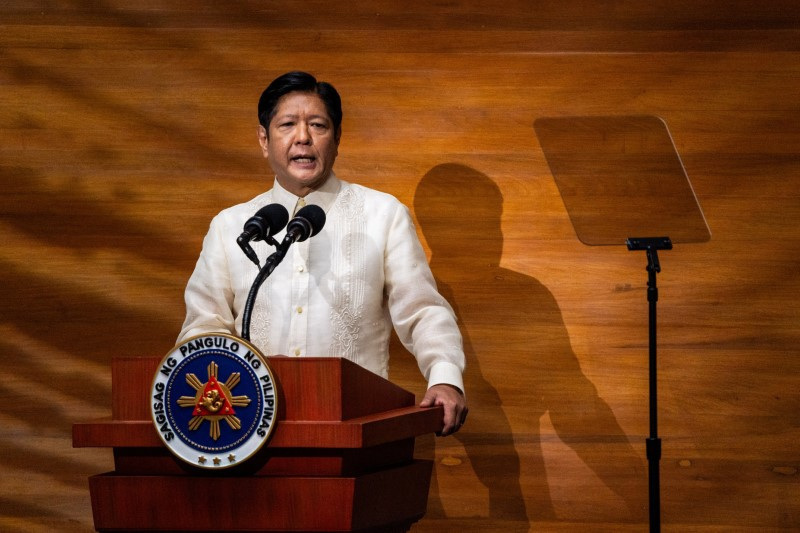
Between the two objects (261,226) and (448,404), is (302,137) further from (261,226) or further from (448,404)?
(448,404)

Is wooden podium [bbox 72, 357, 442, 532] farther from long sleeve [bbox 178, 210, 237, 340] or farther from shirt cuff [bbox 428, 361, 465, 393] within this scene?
long sleeve [bbox 178, 210, 237, 340]

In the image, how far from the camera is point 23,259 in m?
3.67

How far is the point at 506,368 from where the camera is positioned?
3.59 m

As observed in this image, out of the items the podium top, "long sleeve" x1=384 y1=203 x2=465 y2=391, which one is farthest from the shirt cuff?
the podium top

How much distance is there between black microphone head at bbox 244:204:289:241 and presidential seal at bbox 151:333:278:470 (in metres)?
0.28

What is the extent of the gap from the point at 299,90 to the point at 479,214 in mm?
974

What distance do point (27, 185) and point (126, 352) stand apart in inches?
28.4

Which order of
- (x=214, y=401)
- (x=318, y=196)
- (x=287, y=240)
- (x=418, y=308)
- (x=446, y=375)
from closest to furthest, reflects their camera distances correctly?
(x=214, y=401) < (x=287, y=240) < (x=446, y=375) < (x=418, y=308) < (x=318, y=196)

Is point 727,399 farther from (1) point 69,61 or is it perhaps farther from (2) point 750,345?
(1) point 69,61

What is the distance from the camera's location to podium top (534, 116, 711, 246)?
3.46m

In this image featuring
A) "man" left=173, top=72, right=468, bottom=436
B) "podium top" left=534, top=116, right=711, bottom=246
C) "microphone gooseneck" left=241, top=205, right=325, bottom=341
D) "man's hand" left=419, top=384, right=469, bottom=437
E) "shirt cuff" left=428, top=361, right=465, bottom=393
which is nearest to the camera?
"microphone gooseneck" left=241, top=205, right=325, bottom=341

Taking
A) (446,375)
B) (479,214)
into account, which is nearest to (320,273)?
(446,375)

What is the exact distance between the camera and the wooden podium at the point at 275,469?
1959mm

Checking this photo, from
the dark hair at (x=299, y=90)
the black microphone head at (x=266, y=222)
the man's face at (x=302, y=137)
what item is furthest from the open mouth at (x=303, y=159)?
the black microphone head at (x=266, y=222)
